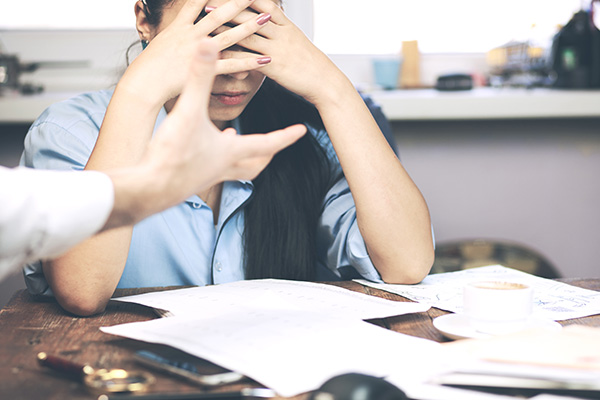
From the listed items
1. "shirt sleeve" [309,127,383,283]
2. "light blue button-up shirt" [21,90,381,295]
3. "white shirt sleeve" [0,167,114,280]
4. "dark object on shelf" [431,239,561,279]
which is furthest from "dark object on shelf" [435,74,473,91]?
"white shirt sleeve" [0,167,114,280]

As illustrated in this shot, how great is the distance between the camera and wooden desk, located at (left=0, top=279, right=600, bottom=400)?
52cm

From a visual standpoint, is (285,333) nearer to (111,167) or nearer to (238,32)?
(111,167)

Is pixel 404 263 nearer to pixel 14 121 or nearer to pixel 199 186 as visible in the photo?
pixel 199 186

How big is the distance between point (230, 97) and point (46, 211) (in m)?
0.59

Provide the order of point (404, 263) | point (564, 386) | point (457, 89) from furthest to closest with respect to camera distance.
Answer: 1. point (457, 89)
2. point (404, 263)
3. point (564, 386)

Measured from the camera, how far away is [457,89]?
6.51 ft

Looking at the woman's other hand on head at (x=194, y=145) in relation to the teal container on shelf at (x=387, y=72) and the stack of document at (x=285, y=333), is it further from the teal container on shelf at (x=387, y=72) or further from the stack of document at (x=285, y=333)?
the teal container on shelf at (x=387, y=72)

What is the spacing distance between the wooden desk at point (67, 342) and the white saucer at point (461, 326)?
0.04 feet

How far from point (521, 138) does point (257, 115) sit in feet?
3.63

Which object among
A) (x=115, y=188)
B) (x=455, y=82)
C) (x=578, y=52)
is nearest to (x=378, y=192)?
(x=115, y=188)

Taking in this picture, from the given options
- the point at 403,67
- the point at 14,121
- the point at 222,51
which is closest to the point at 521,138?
the point at 403,67

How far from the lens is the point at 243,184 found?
3.63 feet

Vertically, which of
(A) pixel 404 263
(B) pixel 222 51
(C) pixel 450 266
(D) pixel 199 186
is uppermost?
(B) pixel 222 51

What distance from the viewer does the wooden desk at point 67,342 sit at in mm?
520
